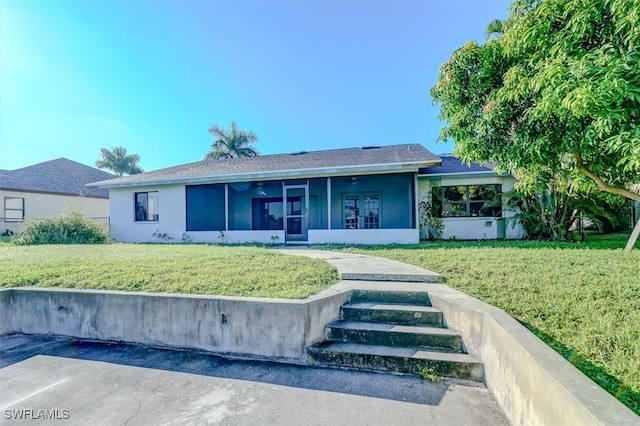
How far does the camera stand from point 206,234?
534 inches

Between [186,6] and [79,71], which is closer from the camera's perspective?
[186,6]

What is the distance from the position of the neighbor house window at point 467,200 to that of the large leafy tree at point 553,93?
18.7ft

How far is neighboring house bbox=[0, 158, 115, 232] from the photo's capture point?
62.8 feet

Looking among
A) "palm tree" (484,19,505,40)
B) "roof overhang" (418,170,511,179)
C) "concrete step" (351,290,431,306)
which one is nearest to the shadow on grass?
"concrete step" (351,290,431,306)

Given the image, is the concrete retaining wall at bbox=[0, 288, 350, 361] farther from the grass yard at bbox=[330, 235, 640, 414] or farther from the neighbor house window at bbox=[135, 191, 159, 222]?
the neighbor house window at bbox=[135, 191, 159, 222]

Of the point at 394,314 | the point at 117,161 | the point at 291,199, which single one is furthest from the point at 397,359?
the point at 117,161

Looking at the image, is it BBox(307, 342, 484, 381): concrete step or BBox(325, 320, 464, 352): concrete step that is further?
BBox(325, 320, 464, 352): concrete step

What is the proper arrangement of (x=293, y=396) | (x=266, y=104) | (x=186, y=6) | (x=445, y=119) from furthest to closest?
(x=266, y=104)
(x=186, y=6)
(x=445, y=119)
(x=293, y=396)

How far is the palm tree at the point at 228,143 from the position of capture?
25.9 metres

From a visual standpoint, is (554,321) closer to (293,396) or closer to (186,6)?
(293,396)

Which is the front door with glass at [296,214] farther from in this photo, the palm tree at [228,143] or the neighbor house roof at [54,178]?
the neighbor house roof at [54,178]

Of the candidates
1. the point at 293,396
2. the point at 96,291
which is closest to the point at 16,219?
the point at 96,291

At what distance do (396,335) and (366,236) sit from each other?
7.96 meters

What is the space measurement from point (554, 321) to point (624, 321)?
2.05 ft
